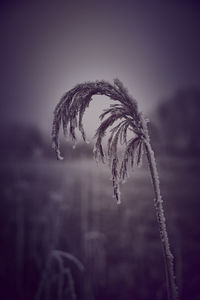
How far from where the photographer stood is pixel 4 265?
197 inches

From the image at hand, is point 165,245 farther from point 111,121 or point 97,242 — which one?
point 97,242

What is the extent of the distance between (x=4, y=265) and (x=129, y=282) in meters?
1.84

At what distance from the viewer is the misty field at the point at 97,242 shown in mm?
3965

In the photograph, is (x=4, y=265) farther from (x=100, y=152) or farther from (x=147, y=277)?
(x=100, y=152)

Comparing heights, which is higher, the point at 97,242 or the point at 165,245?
the point at 97,242

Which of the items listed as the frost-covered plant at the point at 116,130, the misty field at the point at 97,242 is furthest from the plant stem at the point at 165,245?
the misty field at the point at 97,242

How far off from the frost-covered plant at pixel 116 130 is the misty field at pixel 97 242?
203 mm

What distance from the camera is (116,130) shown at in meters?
1.64

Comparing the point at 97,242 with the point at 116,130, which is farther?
the point at 97,242

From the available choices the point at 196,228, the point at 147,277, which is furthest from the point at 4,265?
the point at 196,228

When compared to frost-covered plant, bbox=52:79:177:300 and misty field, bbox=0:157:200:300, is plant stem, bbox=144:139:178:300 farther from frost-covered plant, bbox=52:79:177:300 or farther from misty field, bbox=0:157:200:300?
misty field, bbox=0:157:200:300

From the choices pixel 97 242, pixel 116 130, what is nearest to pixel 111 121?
pixel 116 130

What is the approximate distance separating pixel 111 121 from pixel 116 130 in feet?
0.26

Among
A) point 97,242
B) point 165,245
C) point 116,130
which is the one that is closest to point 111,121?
point 116,130
